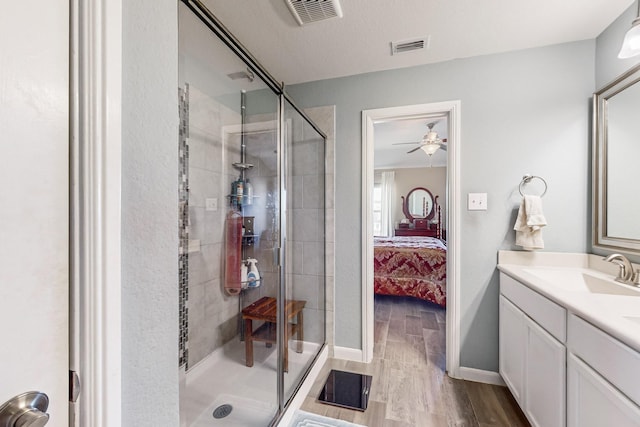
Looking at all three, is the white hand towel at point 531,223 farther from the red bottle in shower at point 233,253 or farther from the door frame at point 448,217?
the red bottle in shower at point 233,253

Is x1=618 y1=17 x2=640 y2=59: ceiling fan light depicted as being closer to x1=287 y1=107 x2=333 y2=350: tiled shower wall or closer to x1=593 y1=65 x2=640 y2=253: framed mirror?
x1=593 y1=65 x2=640 y2=253: framed mirror

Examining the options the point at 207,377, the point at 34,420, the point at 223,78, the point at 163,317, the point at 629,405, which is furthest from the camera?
the point at 223,78

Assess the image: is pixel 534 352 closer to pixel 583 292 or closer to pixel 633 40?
pixel 583 292

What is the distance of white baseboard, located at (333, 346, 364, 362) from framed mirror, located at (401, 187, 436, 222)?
16.2 feet

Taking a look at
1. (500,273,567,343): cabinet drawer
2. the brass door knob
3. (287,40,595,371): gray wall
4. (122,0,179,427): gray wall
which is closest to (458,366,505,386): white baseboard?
(287,40,595,371): gray wall

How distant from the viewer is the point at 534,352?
1399mm

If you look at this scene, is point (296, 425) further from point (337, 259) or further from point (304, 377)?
point (337, 259)

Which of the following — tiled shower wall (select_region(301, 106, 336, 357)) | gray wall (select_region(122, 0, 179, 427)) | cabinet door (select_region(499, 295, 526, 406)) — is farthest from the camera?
tiled shower wall (select_region(301, 106, 336, 357))

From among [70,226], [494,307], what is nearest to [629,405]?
[494,307]

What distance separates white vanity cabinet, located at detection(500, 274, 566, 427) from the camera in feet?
3.92

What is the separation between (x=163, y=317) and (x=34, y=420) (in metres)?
0.24

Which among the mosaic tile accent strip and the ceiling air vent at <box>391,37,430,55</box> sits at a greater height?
the ceiling air vent at <box>391,37,430,55</box>

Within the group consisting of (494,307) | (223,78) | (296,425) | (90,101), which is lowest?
(296,425)

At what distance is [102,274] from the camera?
0.49 metres
